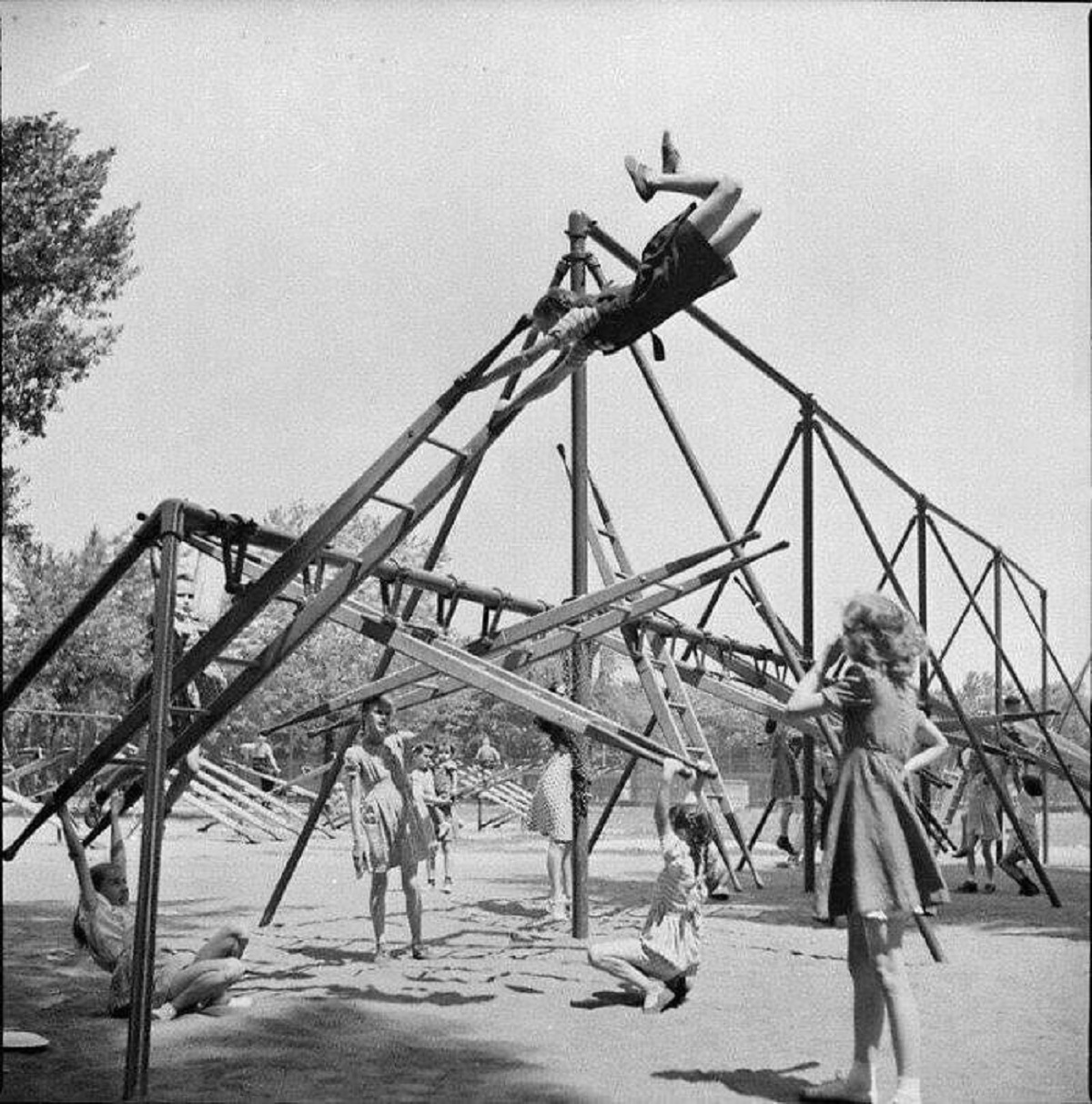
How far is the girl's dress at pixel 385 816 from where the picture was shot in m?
8.38

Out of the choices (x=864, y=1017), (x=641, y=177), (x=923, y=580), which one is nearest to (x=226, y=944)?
(x=864, y=1017)

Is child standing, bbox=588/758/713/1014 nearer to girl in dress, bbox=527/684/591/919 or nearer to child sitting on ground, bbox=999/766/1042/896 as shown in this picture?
girl in dress, bbox=527/684/591/919

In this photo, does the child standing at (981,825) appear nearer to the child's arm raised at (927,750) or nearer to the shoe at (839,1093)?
the child's arm raised at (927,750)

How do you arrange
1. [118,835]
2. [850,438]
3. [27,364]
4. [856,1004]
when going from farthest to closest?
[850,438]
[118,835]
[27,364]
[856,1004]

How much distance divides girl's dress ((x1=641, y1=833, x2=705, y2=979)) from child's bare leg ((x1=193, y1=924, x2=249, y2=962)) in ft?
6.73

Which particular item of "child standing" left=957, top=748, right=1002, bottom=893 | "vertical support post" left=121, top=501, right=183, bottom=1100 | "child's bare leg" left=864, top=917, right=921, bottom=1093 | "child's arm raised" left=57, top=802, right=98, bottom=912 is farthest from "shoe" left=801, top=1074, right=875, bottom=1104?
"child standing" left=957, top=748, right=1002, bottom=893

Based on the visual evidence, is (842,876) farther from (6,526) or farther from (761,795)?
(761,795)

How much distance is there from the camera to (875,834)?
164 inches

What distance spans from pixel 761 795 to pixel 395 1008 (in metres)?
36.0

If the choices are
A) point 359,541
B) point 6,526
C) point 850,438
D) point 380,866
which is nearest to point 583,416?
point 850,438

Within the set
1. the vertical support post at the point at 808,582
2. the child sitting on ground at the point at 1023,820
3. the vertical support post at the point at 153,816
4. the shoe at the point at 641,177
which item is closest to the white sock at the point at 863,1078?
the vertical support post at the point at 153,816

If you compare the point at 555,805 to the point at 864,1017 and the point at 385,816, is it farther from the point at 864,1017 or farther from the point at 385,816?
the point at 864,1017

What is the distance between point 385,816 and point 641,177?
16.8ft

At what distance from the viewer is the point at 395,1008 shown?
6625 millimetres
